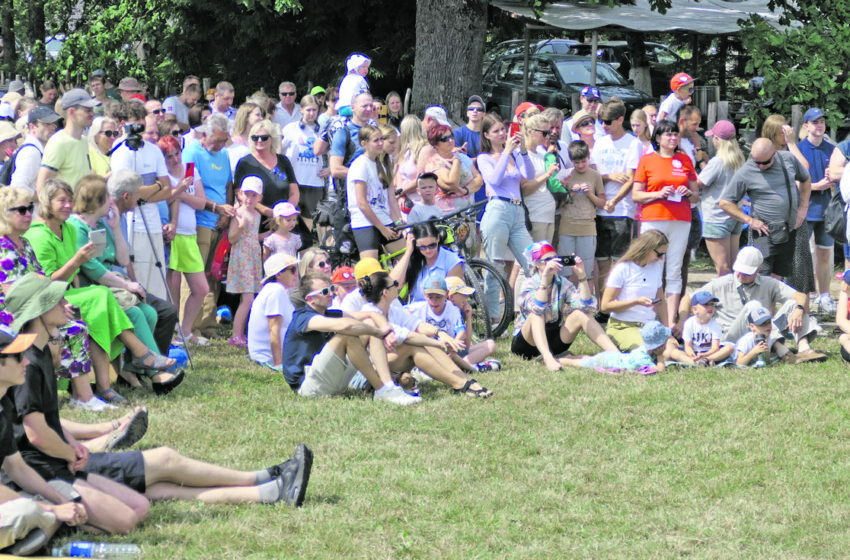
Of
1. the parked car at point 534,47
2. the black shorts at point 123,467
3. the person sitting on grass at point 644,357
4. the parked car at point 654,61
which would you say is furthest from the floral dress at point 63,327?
the parked car at point 654,61

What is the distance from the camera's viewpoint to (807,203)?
35.4 ft

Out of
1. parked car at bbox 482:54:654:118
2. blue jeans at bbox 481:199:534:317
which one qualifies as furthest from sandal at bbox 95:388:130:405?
parked car at bbox 482:54:654:118

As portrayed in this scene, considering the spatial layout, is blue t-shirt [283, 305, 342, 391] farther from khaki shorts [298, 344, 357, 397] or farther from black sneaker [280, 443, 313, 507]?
black sneaker [280, 443, 313, 507]

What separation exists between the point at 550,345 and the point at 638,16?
11.6 metres

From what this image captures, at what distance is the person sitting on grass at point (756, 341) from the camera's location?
30.3 feet

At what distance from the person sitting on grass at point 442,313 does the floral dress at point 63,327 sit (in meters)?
2.46

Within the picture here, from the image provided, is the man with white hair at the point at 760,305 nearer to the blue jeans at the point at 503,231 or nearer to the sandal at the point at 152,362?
the blue jeans at the point at 503,231

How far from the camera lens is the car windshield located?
61.3ft

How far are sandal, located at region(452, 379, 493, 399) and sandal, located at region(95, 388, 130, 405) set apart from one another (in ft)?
7.43

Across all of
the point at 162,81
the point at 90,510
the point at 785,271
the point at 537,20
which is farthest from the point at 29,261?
the point at 162,81

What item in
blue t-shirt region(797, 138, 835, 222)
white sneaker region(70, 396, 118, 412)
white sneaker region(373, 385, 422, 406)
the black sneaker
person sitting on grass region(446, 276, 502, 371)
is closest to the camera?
the black sneaker

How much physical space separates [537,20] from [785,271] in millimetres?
9327

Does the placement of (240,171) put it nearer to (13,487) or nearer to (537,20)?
(13,487)

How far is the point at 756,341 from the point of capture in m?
9.25
